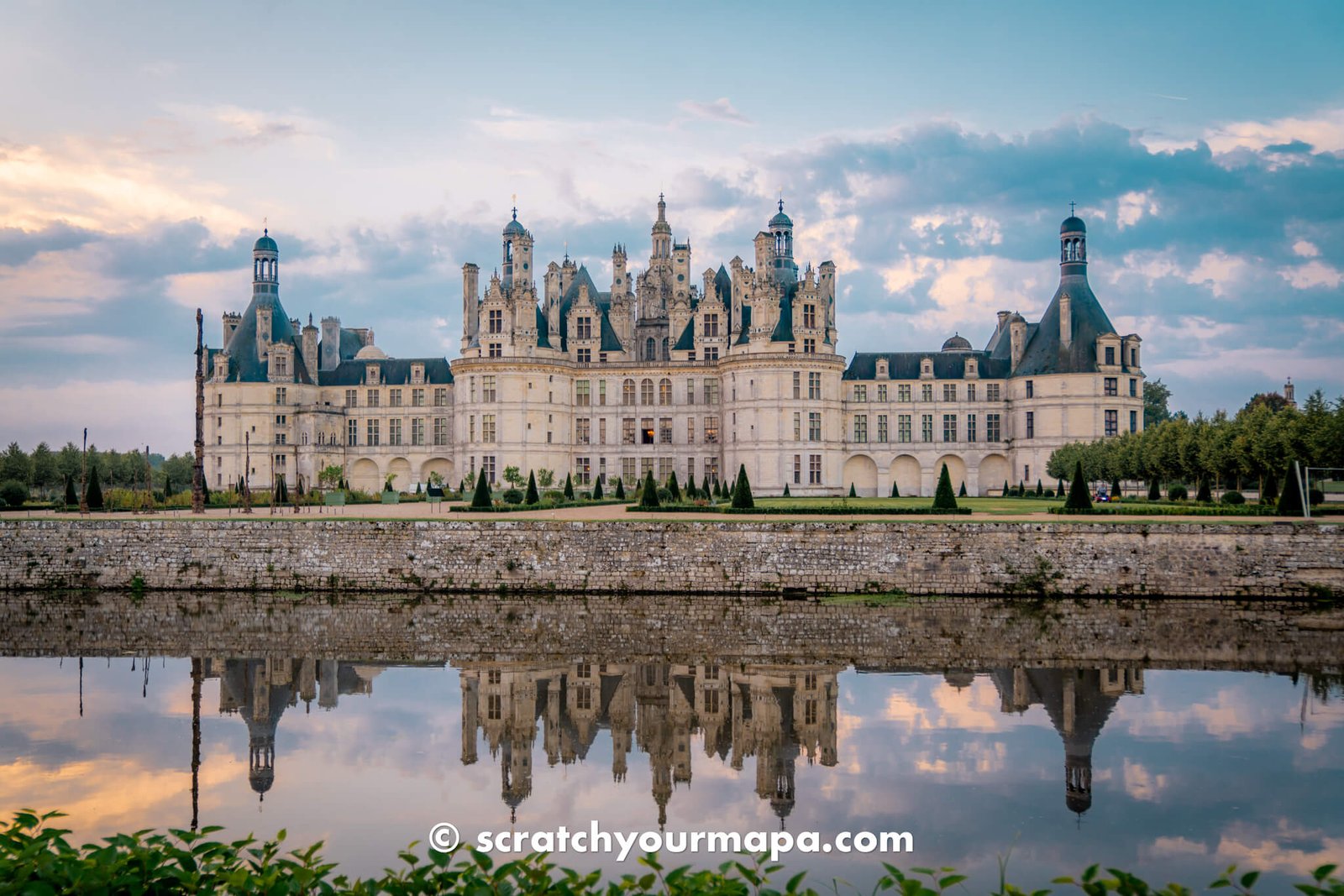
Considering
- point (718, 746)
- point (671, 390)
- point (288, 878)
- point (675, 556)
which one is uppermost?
point (671, 390)

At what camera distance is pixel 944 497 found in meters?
33.6

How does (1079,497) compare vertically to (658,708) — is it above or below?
above

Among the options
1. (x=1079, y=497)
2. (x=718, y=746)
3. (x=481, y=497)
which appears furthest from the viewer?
(x=481, y=497)

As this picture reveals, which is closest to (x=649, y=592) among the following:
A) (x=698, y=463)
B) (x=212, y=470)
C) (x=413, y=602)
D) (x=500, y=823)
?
(x=413, y=602)

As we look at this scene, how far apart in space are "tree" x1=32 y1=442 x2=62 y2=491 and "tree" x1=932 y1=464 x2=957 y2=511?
50692mm

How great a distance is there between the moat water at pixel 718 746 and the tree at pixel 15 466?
41.6 metres

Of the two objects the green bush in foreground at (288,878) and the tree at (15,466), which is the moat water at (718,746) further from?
the tree at (15,466)

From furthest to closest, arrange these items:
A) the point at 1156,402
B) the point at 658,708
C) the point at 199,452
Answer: the point at 1156,402 → the point at 199,452 → the point at 658,708

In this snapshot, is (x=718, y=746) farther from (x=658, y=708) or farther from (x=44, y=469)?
(x=44, y=469)

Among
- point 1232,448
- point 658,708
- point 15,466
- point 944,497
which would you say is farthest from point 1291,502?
point 15,466

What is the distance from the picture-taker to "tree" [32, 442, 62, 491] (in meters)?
58.9

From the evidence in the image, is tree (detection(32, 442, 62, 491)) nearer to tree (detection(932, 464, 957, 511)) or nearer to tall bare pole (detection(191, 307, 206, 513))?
tall bare pole (detection(191, 307, 206, 513))

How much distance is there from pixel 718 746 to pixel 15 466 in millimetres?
55598

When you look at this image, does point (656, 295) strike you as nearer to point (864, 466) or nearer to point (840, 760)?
point (864, 466)
